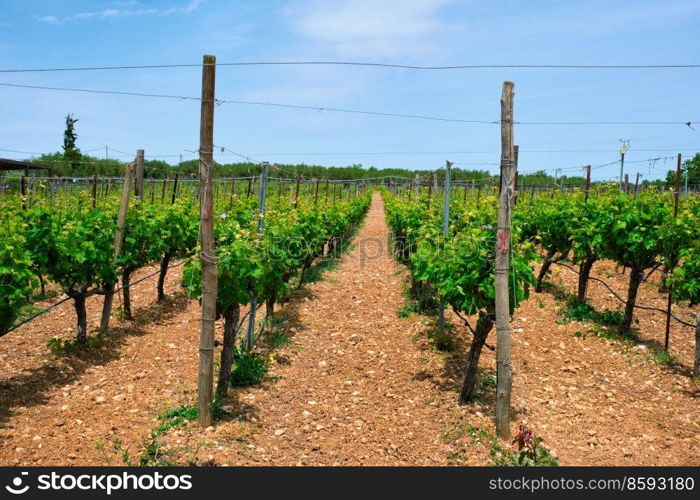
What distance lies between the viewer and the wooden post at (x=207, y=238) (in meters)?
5.38

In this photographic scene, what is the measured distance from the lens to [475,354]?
6281mm

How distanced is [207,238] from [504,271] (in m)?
3.04

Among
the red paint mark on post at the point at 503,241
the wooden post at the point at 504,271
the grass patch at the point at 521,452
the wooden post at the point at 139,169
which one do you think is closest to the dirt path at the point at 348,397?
the grass patch at the point at 521,452

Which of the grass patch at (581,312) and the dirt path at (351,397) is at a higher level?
the grass patch at (581,312)

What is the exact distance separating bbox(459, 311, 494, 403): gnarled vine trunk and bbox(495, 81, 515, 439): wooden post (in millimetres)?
480

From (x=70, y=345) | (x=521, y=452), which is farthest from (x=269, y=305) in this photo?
(x=521, y=452)

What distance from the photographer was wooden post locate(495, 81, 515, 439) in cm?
563

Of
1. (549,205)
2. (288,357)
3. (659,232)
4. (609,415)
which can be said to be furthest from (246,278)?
(549,205)

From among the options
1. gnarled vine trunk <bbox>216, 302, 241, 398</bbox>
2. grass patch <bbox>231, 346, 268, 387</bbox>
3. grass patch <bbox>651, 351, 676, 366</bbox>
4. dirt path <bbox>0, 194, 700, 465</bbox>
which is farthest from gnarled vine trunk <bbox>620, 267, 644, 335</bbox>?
gnarled vine trunk <bbox>216, 302, 241, 398</bbox>

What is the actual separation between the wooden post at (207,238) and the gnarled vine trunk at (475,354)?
2.85 m

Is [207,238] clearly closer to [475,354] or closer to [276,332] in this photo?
[475,354]

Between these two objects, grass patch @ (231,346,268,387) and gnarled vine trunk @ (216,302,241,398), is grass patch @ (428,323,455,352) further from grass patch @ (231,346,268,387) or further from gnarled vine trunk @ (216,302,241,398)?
gnarled vine trunk @ (216,302,241,398)

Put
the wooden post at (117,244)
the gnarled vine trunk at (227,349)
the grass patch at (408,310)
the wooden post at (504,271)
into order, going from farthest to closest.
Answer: the grass patch at (408,310)
the wooden post at (117,244)
the gnarled vine trunk at (227,349)
the wooden post at (504,271)

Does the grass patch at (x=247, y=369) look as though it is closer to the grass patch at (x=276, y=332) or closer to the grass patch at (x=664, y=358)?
the grass patch at (x=276, y=332)
